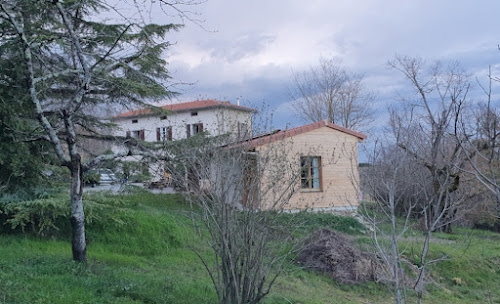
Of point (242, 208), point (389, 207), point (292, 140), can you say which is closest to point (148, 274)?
point (242, 208)

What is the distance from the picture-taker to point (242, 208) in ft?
17.5

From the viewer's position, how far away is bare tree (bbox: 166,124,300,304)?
17.1 feet

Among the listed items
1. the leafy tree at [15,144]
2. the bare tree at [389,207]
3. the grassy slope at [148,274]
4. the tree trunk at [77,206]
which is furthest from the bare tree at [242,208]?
the leafy tree at [15,144]

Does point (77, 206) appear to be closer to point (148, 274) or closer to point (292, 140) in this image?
point (148, 274)

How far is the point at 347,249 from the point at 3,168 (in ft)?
29.7

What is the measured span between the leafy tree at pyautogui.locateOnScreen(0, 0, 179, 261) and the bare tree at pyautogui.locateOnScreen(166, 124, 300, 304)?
89.4 inches

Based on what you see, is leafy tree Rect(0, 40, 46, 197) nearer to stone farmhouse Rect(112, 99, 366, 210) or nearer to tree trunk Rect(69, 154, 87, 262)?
tree trunk Rect(69, 154, 87, 262)

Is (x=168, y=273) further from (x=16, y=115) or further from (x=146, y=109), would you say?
(x=146, y=109)

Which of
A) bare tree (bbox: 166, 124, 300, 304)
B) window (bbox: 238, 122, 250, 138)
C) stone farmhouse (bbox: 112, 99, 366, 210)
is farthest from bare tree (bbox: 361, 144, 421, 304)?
window (bbox: 238, 122, 250, 138)

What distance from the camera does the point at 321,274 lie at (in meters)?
11.1

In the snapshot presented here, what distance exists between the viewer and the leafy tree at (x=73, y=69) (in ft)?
23.8

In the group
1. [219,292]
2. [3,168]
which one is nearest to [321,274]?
[219,292]

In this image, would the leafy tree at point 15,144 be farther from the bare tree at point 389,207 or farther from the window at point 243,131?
the bare tree at point 389,207

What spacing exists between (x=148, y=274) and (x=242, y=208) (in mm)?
3511
